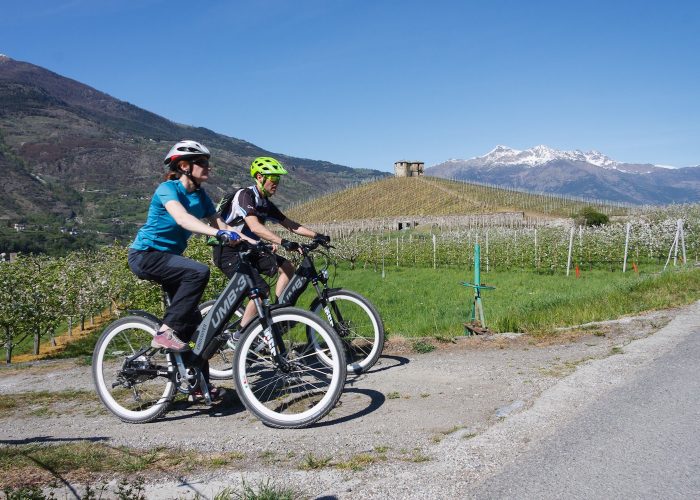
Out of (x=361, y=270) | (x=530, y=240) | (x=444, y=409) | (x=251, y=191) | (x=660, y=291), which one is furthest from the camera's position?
(x=361, y=270)

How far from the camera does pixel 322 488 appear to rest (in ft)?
10.5

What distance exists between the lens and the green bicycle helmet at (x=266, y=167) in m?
6.09

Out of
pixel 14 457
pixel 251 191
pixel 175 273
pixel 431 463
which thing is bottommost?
pixel 14 457

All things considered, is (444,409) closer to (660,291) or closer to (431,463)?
(431,463)

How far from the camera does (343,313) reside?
6312mm

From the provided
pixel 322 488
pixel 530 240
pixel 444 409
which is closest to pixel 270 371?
pixel 444 409

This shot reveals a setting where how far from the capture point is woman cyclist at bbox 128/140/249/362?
4.86m

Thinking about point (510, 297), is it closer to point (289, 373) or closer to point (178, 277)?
point (289, 373)

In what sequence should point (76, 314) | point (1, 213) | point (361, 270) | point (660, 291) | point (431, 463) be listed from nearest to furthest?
point (431, 463) → point (660, 291) → point (76, 314) → point (361, 270) → point (1, 213)

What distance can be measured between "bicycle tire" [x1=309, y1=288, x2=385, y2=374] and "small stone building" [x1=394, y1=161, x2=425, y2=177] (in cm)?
12431

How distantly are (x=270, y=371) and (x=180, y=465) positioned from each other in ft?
4.17

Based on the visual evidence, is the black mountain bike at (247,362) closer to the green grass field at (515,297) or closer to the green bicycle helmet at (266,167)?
the green bicycle helmet at (266,167)

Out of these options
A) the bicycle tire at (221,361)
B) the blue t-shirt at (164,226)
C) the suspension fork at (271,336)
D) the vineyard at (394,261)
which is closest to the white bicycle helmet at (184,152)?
the blue t-shirt at (164,226)

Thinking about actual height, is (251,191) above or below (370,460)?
above
